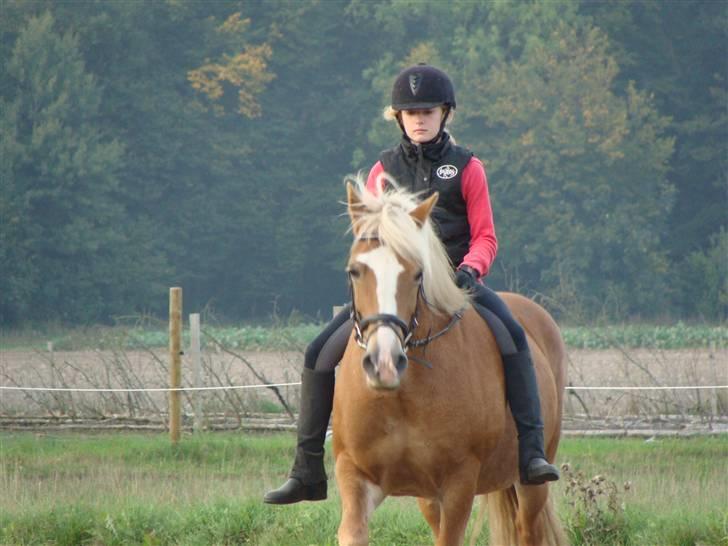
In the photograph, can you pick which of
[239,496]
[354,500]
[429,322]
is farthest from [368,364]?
[239,496]

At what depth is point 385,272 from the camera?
574cm

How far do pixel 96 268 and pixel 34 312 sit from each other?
2830 mm

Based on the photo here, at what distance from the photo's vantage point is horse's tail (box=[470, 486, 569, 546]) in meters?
7.93

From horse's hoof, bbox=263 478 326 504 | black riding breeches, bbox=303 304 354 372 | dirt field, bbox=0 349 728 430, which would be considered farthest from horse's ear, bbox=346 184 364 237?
dirt field, bbox=0 349 728 430

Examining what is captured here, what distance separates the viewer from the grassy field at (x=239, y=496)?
9117 millimetres

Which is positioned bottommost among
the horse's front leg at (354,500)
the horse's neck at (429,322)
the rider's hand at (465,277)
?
the horse's front leg at (354,500)

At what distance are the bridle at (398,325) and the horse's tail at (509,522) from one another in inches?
72.9

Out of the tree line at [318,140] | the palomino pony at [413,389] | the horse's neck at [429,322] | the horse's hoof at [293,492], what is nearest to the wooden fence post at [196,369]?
the horse's hoof at [293,492]

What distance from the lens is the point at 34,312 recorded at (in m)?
40.8

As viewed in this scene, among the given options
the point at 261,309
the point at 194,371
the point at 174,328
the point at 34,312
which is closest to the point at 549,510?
the point at 174,328

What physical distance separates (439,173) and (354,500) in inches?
68.3

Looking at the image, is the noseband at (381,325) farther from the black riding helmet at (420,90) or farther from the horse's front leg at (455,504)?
the black riding helmet at (420,90)

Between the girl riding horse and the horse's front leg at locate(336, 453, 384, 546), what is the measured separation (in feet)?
1.76

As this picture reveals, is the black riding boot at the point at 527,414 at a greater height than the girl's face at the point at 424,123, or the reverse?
the girl's face at the point at 424,123
